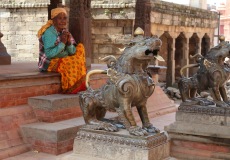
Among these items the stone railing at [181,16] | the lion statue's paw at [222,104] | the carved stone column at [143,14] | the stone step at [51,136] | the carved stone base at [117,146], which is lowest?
the stone step at [51,136]

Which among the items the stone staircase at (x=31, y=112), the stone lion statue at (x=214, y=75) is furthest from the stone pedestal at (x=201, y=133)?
the stone staircase at (x=31, y=112)

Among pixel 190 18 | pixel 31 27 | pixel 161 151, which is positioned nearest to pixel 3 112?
pixel 161 151

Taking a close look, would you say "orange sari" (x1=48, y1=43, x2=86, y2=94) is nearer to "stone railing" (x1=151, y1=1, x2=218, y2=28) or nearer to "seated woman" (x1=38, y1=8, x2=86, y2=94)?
"seated woman" (x1=38, y1=8, x2=86, y2=94)

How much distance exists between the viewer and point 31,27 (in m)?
15.8

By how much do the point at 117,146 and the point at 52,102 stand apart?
242 centimetres

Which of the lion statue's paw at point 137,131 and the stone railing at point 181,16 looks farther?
the stone railing at point 181,16

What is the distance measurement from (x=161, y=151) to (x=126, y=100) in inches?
24.1

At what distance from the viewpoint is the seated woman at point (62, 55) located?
7258 mm

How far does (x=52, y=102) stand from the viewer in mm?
6320

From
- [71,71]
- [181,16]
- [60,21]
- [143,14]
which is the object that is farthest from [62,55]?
[181,16]

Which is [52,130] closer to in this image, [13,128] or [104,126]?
[13,128]

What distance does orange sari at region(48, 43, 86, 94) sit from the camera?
285 inches

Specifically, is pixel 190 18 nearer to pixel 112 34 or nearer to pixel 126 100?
pixel 112 34

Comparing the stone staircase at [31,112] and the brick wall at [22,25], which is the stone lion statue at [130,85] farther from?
the brick wall at [22,25]
